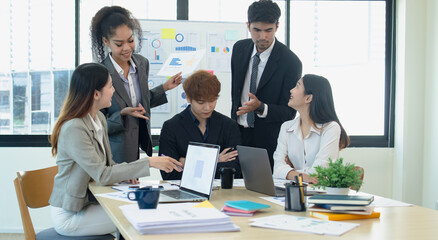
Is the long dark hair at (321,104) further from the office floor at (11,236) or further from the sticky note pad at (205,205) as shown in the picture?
the office floor at (11,236)

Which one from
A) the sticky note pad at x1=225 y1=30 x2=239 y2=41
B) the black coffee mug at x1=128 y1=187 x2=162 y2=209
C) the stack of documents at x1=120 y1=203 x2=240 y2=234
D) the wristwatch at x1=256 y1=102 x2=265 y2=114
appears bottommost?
the stack of documents at x1=120 y1=203 x2=240 y2=234

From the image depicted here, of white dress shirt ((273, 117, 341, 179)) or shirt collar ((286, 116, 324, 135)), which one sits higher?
shirt collar ((286, 116, 324, 135))

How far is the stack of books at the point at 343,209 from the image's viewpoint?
1578 mm

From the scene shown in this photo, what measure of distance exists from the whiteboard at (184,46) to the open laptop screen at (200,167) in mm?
2131

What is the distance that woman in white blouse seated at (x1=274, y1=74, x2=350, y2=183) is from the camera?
103 inches

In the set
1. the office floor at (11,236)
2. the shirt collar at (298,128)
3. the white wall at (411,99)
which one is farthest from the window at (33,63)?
the white wall at (411,99)

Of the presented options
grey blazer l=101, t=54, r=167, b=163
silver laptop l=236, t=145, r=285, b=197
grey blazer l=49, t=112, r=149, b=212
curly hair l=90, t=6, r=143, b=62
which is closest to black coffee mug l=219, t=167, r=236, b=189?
silver laptop l=236, t=145, r=285, b=197

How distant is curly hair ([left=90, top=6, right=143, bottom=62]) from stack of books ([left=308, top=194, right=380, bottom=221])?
1.78 meters

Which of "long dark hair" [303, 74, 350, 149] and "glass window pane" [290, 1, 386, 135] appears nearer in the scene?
"long dark hair" [303, 74, 350, 149]

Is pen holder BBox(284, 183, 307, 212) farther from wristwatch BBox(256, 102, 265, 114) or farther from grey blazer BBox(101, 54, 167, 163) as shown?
grey blazer BBox(101, 54, 167, 163)

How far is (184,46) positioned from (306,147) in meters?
1.95

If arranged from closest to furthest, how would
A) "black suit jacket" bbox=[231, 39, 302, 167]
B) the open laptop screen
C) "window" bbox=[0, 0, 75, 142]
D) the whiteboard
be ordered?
the open laptop screen < "black suit jacket" bbox=[231, 39, 302, 167] < the whiteboard < "window" bbox=[0, 0, 75, 142]

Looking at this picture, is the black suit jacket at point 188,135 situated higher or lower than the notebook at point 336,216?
higher

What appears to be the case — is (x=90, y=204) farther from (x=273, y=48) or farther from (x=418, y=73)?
(x=418, y=73)
